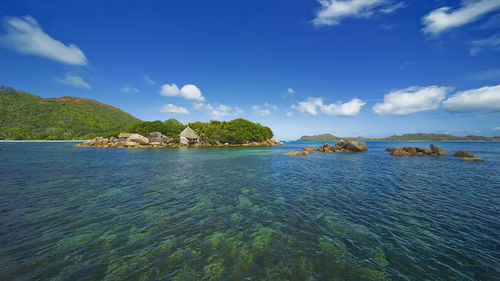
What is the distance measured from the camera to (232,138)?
92.8 metres

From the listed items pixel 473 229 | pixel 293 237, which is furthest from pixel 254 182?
pixel 473 229

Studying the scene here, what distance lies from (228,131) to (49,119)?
564ft

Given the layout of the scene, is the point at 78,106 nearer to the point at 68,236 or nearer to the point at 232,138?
the point at 232,138

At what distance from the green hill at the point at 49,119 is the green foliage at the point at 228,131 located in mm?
103538

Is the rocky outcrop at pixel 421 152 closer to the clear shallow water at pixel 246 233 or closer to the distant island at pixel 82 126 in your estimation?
the clear shallow water at pixel 246 233

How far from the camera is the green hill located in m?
127

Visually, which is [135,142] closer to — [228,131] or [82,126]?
[228,131]

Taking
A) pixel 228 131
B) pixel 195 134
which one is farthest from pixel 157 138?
pixel 228 131

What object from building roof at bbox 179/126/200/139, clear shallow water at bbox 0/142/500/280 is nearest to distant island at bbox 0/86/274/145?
building roof at bbox 179/126/200/139

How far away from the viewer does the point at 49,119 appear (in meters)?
150

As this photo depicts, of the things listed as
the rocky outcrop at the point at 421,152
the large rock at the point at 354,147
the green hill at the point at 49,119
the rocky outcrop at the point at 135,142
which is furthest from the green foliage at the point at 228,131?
the green hill at the point at 49,119

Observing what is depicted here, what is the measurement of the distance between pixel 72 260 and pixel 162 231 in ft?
9.01

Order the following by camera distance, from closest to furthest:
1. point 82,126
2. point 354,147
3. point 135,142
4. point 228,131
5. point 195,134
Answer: point 354,147 → point 135,142 → point 195,134 → point 228,131 → point 82,126

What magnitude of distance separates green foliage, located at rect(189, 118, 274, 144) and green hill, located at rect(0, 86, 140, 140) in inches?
4076
